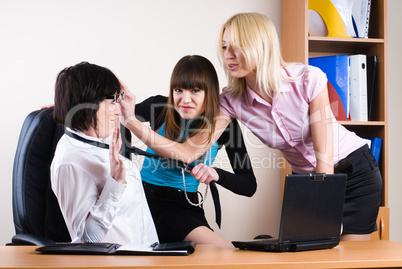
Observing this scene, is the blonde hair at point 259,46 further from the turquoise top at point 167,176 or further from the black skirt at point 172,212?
the black skirt at point 172,212

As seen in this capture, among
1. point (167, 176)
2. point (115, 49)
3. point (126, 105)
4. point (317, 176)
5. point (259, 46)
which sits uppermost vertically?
point (115, 49)

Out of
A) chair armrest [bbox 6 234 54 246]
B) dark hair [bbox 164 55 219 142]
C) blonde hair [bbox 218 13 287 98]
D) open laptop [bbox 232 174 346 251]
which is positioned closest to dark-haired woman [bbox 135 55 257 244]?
dark hair [bbox 164 55 219 142]

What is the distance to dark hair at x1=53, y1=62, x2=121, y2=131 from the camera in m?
1.41

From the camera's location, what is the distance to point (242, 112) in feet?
5.90

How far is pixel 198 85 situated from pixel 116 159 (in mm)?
685

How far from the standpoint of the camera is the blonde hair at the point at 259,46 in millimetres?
1636

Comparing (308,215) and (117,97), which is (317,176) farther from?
(117,97)

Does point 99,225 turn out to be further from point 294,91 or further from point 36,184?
point 294,91

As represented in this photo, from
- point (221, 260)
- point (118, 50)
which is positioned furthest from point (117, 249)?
point (118, 50)

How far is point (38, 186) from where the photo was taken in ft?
5.07

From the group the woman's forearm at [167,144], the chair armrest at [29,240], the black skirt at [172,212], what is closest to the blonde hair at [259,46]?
the woman's forearm at [167,144]

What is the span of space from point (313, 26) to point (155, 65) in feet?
2.84

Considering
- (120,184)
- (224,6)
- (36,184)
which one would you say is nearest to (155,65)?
(224,6)

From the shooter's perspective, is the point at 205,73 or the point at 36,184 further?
the point at 205,73
